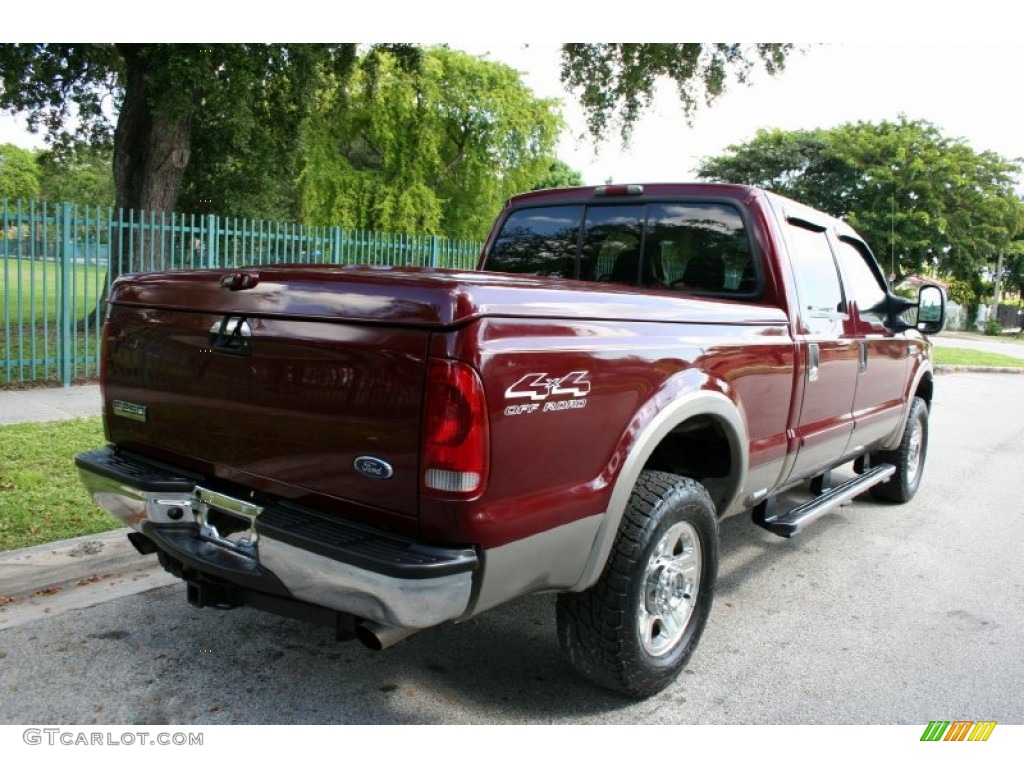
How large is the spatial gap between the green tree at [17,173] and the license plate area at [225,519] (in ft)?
231

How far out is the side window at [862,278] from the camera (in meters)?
4.82

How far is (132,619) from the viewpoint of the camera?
3.62m

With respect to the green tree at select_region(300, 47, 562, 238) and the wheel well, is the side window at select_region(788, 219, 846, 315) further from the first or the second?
the green tree at select_region(300, 47, 562, 238)

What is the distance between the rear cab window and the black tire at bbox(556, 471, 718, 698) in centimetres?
132

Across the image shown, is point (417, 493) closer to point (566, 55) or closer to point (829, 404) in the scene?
point (829, 404)

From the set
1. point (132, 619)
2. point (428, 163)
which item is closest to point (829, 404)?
point (132, 619)

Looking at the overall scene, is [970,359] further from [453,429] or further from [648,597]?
[453,429]

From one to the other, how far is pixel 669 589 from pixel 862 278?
2.89 meters

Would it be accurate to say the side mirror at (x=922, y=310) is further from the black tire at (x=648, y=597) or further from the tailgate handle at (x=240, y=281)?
the tailgate handle at (x=240, y=281)

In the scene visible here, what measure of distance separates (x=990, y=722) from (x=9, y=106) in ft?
56.8

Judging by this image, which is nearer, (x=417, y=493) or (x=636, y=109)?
(x=417, y=493)

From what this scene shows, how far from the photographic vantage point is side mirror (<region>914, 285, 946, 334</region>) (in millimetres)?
5527

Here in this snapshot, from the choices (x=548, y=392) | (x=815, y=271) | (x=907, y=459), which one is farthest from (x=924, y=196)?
(x=548, y=392)

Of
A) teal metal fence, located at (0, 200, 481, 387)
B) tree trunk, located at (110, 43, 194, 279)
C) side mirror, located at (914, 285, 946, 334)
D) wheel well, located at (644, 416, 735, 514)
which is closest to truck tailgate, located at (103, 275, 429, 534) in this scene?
wheel well, located at (644, 416, 735, 514)
